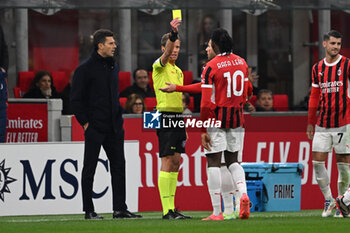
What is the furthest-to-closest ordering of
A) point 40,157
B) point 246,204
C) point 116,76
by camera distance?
point 40,157
point 116,76
point 246,204

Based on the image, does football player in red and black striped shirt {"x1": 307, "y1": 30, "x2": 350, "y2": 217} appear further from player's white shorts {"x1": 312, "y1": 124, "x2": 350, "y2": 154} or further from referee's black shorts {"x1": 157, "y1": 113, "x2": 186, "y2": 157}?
referee's black shorts {"x1": 157, "y1": 113, "x2": 186, "y2": 157}

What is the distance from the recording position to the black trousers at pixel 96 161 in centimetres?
1002

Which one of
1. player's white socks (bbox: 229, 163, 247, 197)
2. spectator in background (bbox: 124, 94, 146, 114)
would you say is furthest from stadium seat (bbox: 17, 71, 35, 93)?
player's white socks (bbox: 229, 163, 247, 197)

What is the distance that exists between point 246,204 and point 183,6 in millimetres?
→ 4278

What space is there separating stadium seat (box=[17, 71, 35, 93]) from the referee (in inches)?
226

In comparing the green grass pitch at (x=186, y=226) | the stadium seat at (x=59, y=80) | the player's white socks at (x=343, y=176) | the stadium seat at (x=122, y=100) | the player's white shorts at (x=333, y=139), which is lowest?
the green grass pitch at (x=186, y=226)

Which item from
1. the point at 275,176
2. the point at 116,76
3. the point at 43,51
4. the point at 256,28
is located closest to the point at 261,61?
the point at 256,28

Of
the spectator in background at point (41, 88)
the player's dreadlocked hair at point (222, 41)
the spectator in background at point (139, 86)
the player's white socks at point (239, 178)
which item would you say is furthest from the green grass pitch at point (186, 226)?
the spectator in background at point (139, 86)

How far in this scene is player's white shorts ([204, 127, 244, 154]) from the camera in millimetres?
9469

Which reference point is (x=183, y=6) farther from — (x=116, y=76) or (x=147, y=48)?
(x=147, y=48)

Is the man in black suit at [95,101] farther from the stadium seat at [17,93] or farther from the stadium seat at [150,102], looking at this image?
the stadium seat at [17,93]

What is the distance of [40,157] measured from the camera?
11.9m

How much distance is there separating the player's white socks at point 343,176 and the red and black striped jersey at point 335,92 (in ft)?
1.38

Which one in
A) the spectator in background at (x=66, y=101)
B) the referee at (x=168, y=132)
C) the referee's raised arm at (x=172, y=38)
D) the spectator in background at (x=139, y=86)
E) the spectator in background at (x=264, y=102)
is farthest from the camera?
the spectator in background at (x=139, y=86)
